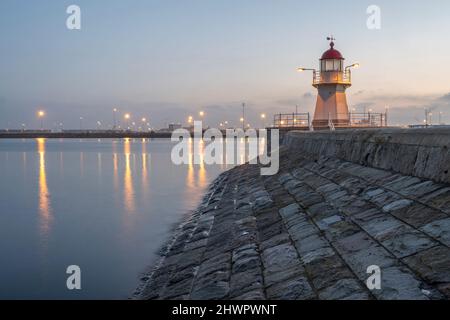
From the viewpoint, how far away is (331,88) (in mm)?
36500

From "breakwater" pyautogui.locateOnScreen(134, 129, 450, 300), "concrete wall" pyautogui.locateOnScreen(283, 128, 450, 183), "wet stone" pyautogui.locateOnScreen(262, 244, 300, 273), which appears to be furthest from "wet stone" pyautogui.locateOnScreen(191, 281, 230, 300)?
"concrete wall" pyautogui.locateOnScreen(283, 128, 450, 183)

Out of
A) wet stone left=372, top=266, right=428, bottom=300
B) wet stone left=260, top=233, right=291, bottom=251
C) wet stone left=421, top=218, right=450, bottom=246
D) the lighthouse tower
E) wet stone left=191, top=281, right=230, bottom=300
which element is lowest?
wet stone left=191, top=281, right=230, bottom=300

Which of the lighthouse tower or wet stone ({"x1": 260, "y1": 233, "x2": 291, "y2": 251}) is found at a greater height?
the lighthouse tower

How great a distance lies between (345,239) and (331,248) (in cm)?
27

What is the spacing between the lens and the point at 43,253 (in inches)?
566

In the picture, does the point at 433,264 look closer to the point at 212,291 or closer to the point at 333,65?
the point at 212,291

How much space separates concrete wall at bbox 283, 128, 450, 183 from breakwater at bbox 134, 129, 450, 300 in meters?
0.02

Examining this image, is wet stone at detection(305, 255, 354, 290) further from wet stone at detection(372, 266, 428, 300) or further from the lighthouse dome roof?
the lighthouse dome roof

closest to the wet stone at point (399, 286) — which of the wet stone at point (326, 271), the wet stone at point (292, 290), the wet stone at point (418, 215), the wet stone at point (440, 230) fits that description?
the wet stone at point (326, 271)

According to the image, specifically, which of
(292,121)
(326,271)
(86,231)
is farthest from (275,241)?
(292,121)

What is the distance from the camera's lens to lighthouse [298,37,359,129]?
36375 mm
